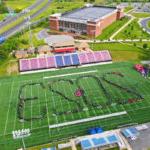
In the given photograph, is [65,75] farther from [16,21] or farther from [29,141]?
[16,21]

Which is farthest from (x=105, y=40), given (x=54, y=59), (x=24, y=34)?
(x=24, y=34)

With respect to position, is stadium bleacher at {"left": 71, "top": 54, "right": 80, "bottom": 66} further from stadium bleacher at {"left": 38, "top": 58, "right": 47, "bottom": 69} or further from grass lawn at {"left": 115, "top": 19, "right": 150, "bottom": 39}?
grass lawn at {"left": 115, "top": 19, "right": 150, "bottom": 39}

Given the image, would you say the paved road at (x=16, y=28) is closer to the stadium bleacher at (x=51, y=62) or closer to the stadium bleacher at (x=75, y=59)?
the stadium bleacher at (x=51, y=62)

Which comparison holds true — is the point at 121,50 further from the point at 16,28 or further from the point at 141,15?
the point at 141,15

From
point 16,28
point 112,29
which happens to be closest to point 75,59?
point 112,29

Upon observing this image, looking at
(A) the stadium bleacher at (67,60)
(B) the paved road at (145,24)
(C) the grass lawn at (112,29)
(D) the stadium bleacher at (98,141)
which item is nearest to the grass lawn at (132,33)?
(B) the paved road at (145,24)
